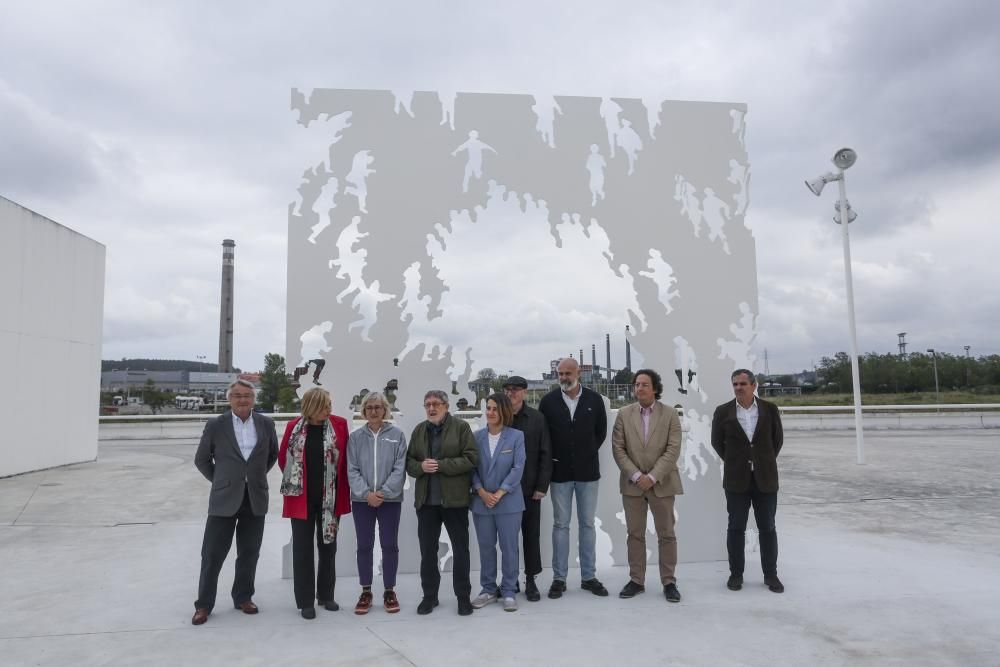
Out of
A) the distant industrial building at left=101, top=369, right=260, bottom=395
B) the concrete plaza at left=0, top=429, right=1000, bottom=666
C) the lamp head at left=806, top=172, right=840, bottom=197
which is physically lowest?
the concrete plaza at left=0, top=429, right=1000, bottom=666

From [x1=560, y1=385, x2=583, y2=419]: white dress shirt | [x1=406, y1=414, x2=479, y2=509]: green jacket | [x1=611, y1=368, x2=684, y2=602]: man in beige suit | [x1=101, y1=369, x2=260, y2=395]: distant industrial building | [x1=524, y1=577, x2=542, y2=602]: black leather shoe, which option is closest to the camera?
[x1=406, y1=414, x2=479, y2=509]: green jacket

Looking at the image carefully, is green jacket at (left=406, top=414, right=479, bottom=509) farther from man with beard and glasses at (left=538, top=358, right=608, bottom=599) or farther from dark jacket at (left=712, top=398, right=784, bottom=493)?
dark jacket at (left=712, top=398, right=784, bottom=493)

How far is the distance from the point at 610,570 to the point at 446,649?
187cm

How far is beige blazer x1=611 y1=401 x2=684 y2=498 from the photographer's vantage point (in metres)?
4.15

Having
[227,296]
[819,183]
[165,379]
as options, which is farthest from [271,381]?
[165,379]

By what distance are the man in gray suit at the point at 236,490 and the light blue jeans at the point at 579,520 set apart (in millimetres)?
1866

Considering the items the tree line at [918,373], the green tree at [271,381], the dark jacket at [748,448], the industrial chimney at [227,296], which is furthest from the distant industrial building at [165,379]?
the dark jacket at [748,448]

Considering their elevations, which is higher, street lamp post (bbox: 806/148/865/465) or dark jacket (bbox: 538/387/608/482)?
Answer: street lamp post (bbox: 806/148/865/465)

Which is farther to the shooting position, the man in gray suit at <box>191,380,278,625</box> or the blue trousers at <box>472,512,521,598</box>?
the blue trousers at <box>472,512,521,598</box>

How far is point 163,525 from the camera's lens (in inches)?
251

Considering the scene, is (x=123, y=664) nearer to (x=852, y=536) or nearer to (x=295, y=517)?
(x=295, y=517)

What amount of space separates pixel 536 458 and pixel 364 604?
1.37 metres

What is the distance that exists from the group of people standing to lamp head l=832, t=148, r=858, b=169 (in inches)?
320

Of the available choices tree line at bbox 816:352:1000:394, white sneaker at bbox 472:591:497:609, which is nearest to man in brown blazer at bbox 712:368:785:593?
white sneaker at bbox 472:591:497:609
